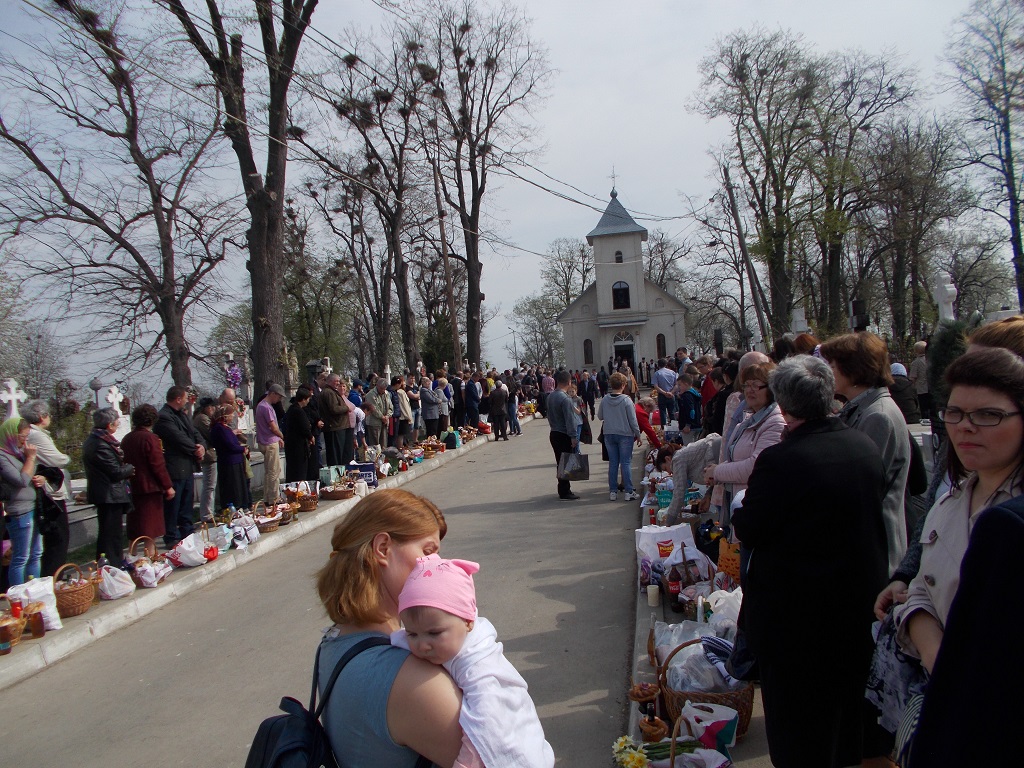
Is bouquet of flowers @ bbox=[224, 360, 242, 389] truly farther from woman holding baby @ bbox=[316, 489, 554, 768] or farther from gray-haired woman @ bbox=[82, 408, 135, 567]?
woman holding baby @ bbox=[316, 489, 554, 768]

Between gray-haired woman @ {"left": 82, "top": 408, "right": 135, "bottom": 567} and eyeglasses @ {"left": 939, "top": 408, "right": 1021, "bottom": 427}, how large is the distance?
7.77 meters

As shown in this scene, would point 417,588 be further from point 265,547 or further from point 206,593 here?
point 265,547

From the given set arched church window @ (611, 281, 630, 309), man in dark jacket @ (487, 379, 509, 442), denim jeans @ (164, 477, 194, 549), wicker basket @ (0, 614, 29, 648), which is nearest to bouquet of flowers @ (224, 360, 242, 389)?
man in dark jacket @ (487, 379, 509, 442)

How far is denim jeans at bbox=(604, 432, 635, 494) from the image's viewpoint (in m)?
10.2

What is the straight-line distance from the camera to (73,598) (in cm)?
623

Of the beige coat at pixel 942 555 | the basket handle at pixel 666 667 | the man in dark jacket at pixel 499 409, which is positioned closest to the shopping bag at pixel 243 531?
the basket handle at pixel 666 667

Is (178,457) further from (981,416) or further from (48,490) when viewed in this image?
(981,416)

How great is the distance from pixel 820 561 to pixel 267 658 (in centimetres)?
420

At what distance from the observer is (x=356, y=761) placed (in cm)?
162

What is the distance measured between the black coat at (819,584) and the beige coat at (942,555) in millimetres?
702

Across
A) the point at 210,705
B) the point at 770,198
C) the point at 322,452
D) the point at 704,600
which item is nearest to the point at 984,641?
the point at 704,600

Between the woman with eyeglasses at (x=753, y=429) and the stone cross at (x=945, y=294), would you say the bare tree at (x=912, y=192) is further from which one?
the woman with eyeglasses at (x=753, y=429)

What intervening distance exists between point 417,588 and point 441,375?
1832 cm

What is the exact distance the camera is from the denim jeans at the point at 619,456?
1016 cm
